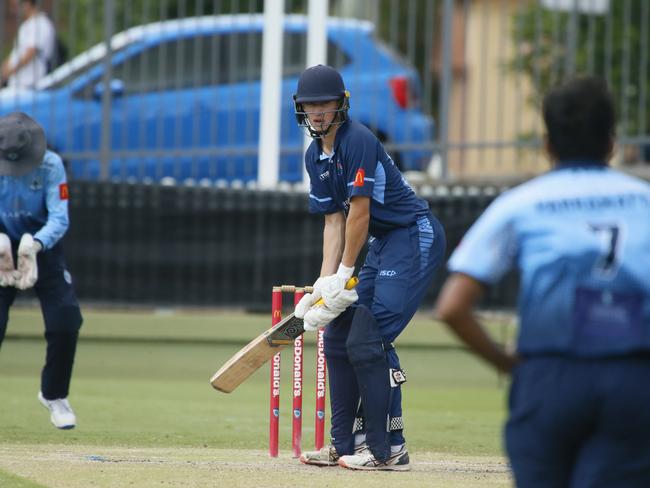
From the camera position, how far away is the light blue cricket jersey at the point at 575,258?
11.9 feet

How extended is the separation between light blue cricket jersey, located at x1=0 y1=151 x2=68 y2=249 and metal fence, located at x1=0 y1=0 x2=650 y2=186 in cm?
453

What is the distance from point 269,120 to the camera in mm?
12930

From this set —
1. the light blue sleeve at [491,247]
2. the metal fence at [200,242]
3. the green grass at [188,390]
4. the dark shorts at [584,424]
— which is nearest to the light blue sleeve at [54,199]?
the green grass at [188,390]

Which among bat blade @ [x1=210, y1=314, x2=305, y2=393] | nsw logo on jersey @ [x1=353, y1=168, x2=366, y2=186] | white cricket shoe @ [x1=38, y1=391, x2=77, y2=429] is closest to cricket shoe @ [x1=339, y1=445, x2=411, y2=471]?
bat blade @ [x1=210, y1=314, x2=305, y2=393]

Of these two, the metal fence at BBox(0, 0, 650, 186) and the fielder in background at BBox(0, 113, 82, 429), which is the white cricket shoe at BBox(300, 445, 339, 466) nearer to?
the fielder in background at BBox(0, 113, 82, 429)

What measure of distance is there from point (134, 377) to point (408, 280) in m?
6.62

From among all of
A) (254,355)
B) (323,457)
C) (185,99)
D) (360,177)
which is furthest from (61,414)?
(185,99)

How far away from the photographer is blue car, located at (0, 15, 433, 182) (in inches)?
502

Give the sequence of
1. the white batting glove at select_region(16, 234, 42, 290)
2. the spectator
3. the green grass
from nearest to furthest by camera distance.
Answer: the white batting glove at select_region(16, 234, 42, 290) < the green grass < the spectator

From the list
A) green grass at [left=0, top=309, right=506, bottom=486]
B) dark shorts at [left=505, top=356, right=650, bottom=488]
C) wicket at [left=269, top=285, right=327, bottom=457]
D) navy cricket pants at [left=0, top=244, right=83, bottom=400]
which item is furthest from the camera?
green grass at [left=0, top=309, right=506, bottom=486]

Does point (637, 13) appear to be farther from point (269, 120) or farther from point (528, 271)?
point (528, 271)

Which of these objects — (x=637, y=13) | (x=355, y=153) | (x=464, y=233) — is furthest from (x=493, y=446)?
(x=637, y=13)

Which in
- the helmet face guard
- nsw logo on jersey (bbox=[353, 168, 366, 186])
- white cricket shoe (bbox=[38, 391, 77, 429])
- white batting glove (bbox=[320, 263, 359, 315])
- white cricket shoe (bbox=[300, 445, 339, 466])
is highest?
the helmet face guard

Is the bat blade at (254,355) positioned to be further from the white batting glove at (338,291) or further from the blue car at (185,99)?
the blue car at (185,99)
